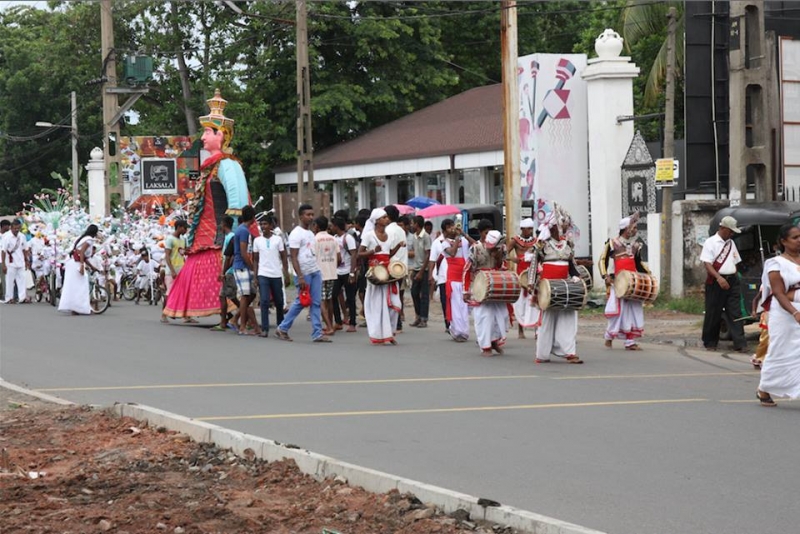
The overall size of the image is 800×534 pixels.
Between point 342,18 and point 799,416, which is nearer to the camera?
point 799,416

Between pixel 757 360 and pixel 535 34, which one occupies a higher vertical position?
pixel 535 34

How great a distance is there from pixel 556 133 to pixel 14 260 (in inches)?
509

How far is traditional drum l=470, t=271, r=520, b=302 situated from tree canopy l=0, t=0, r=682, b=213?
19940 mm

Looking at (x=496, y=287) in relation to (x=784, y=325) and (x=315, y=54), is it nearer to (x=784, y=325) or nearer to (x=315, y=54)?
(x=784, y=325)

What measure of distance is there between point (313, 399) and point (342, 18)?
106 ft

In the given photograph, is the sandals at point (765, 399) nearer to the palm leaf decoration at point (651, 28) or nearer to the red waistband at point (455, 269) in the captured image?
the red waistband at point (455, 269)

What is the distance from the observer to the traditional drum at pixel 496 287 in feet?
54.6

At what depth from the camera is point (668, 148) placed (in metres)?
23.6

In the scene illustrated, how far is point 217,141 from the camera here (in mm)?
21453

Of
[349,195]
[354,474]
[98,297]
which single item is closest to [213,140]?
[98,297]

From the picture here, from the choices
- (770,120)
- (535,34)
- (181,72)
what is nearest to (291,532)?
(770,120)

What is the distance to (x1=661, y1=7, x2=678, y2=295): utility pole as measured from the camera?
23422mm

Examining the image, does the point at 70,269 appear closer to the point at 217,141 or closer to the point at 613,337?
the point at 217,141

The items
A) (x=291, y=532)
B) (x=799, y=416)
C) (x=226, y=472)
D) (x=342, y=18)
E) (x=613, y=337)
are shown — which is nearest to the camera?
(x=291, y=532)
